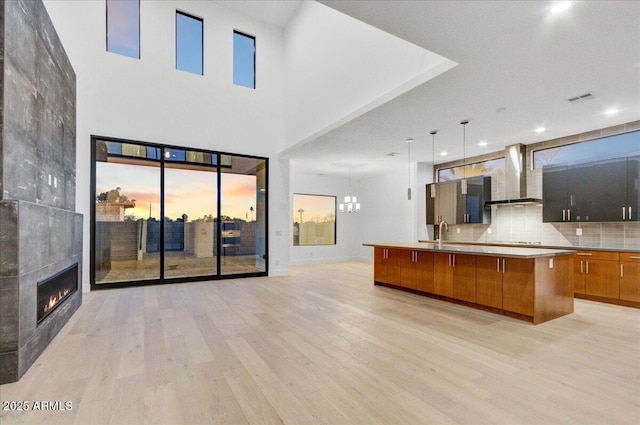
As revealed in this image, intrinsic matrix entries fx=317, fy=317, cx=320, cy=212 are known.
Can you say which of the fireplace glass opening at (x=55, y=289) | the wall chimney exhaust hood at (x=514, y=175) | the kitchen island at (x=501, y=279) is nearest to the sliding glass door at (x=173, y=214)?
the fireplace glass opening at (x=55, y=289)

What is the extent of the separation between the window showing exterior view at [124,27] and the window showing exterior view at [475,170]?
25.7 feet

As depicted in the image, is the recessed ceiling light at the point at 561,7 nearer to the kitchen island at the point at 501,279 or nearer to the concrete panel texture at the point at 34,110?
the kitchen island at the point at 501,279

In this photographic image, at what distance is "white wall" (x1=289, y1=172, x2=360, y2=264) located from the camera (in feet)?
34.0

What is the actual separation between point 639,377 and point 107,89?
8261mm

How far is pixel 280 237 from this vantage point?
7797 mm

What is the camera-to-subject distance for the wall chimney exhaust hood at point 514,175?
21.6 feet

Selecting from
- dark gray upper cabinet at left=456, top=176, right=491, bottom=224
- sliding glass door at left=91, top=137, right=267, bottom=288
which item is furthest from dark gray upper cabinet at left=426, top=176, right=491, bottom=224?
sliding glass door at left=91, top=137, right=267, bottom=288

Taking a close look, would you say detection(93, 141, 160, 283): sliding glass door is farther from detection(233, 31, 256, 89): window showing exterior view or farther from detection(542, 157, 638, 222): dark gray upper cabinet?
detection(542, 157, 638, 222): dark gray upper cabinet

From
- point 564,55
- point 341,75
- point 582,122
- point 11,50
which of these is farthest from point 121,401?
point 582,122

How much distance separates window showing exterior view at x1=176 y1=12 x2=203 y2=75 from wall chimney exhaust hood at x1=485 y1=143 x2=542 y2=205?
6.91 m

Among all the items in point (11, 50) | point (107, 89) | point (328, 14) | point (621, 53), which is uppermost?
point (328, 14)

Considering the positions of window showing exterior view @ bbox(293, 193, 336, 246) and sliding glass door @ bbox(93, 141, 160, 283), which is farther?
window showing exterior view @ bbox(293, 193, 336, 246)

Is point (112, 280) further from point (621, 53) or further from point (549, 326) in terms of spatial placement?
point (621, 53)

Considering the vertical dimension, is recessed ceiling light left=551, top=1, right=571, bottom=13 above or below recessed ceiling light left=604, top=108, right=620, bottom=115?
above
